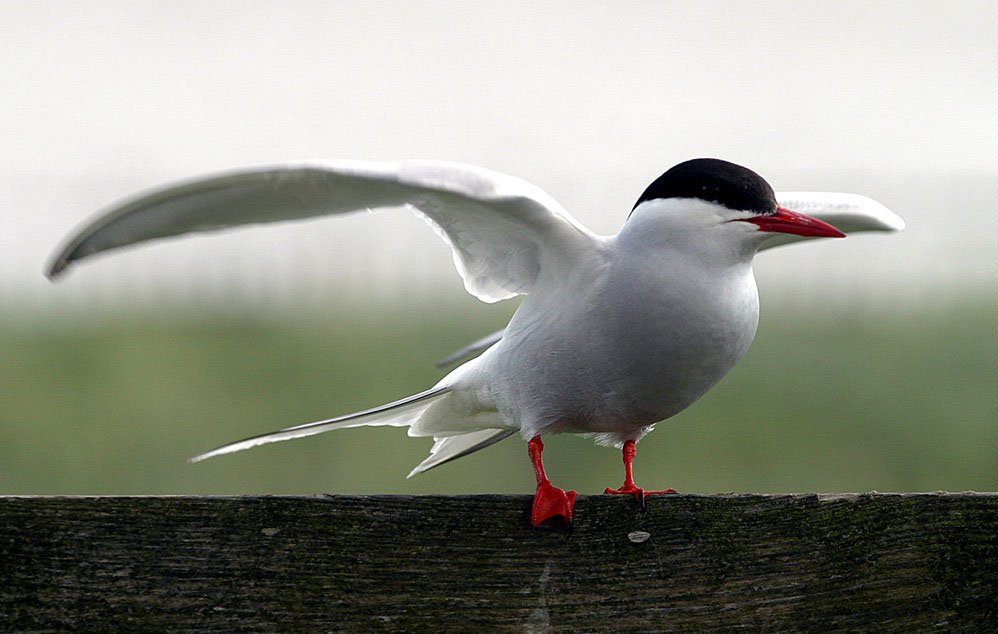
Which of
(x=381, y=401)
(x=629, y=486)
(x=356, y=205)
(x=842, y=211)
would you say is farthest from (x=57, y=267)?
(x=381, y=401)

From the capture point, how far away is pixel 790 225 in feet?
9.25

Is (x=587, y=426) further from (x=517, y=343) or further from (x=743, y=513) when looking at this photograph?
(x=743, y=513)

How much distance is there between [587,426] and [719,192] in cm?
66

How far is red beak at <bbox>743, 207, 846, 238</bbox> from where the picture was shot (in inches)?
111

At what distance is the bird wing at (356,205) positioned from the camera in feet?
7.14

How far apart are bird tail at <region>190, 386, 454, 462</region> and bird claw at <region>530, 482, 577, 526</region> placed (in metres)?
0.69

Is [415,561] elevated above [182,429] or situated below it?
above

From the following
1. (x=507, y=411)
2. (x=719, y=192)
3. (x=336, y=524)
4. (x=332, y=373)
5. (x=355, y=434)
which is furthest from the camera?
(x=332, y=373)

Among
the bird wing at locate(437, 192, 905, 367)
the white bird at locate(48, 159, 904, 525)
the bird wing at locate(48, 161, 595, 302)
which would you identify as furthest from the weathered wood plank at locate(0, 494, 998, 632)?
the bird wing at locate(437, 192, 905, 367)

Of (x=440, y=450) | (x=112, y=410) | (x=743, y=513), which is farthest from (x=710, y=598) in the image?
(x=112, y=410)

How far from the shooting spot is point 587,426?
9.74 feet

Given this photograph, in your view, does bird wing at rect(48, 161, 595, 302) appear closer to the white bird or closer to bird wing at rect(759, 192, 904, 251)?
the white bird

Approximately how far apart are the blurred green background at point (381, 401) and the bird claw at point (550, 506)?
419 cm

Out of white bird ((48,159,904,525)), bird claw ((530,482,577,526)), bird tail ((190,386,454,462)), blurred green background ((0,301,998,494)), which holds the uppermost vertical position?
white bird ((48,159,904,525))
